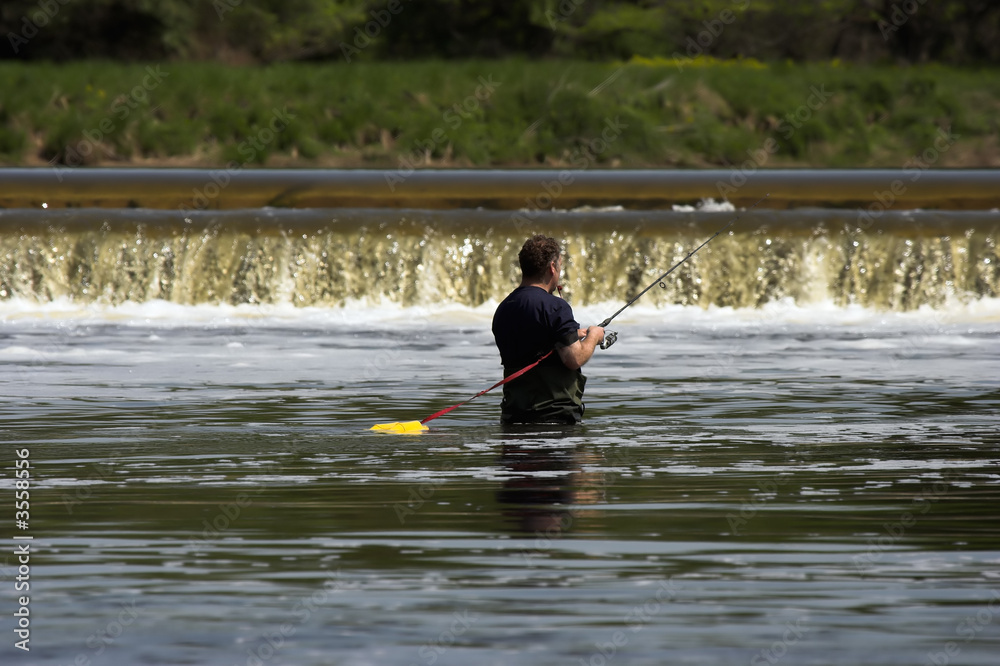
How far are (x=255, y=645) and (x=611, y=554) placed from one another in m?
1.72

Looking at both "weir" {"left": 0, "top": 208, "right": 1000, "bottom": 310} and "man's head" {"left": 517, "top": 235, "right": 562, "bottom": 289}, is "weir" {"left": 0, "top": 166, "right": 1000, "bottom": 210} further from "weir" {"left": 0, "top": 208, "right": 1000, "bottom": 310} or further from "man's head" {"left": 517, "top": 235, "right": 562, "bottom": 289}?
"man's head" {"left": 517, "top": 235, "right": 562, "bottom": 289}

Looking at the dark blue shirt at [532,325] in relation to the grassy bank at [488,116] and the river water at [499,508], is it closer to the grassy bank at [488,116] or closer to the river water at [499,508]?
the river water at [499,508]

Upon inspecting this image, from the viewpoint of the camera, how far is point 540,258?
9.88 m

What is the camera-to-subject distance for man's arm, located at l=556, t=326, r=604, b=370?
9945 millimetres

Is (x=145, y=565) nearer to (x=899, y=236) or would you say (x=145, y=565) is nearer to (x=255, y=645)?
(x=255, y=645)

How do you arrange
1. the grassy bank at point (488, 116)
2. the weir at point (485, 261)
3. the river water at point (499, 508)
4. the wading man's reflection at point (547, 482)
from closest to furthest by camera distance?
the river water at point (499, 508), the wading man's reflection at point (547, 482), the weir at point (485, 261), the grassy bank at point (488, 116)

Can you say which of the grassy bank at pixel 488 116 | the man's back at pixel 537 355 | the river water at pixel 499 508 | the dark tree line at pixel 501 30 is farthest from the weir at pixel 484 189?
the dark tree line at pixel 501 30

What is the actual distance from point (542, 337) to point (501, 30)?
46.2 meters

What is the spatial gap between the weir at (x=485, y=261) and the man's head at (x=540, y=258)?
11333 millimetres

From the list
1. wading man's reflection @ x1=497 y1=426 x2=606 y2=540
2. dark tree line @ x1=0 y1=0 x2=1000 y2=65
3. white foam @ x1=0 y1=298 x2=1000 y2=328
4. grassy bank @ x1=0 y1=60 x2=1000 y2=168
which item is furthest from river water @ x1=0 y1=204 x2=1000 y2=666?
dark tree line @ x1=0 y1=0 x2=1000 y2=65

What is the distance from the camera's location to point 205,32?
5312cm

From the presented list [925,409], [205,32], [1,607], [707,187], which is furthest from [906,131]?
[1,607]

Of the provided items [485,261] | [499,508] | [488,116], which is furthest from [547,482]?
[488,116]

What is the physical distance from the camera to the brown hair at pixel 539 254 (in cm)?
985
